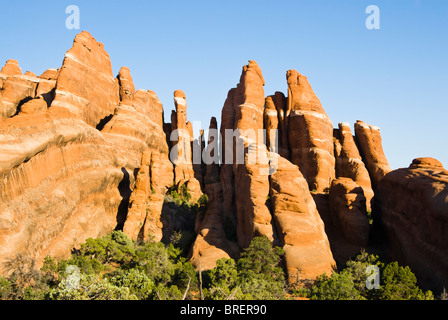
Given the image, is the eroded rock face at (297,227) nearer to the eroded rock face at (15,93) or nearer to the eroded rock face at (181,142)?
the eroded rock face at (181,142)

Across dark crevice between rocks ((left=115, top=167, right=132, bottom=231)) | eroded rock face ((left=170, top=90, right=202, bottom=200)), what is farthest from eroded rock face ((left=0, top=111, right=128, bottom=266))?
eroded rock face ((left=170, top=90, right=202, bottom=200))

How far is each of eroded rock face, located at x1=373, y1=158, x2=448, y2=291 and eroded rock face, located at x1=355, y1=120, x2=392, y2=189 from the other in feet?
35.7

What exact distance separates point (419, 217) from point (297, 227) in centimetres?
1154

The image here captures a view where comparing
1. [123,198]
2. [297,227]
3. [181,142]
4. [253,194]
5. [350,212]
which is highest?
[181,142]

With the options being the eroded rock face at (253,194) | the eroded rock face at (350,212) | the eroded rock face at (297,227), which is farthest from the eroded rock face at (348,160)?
the eroded rock face at (253,194)

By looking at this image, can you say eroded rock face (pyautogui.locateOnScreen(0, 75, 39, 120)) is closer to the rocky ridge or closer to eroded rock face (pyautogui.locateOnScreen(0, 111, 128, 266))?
the rocky ridge

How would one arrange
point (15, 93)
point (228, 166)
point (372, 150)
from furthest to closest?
point (15, 93)
point (372, 150)
point (228, 166)

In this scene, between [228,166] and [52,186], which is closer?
A: [52,186]

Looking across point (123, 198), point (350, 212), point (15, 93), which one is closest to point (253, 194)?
point (350, 212)

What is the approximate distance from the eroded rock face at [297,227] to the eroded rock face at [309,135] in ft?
43.9

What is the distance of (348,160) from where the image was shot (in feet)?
165

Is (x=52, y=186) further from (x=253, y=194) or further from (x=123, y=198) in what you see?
(x=253, y=194)
